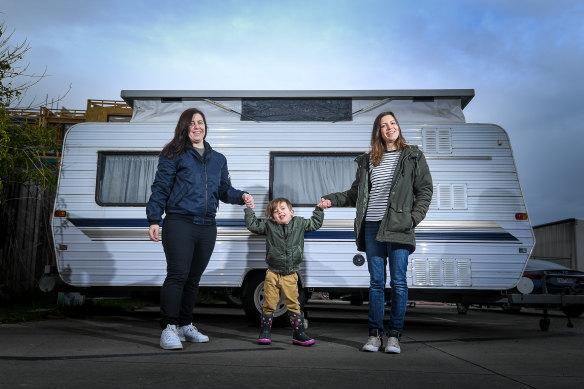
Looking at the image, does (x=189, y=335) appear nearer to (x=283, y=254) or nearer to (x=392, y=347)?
(x=283, y=254)

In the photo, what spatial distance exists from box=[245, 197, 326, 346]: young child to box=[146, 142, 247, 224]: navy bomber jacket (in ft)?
1.61

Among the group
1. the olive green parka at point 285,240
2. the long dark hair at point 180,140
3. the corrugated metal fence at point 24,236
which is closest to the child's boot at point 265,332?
the olive green parka at point 285,240

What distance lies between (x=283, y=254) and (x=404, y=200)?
4.01ft

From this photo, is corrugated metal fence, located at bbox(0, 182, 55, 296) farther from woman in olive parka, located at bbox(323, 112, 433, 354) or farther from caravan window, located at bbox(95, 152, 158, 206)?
woman in olive parka, located at bbox(323, 112, 433, 354)

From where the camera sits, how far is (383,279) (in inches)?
172

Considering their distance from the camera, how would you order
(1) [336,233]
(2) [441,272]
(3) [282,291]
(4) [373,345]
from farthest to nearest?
(1) [336,233] < (2) [441,272] < (3) [282,291] < (4) [373,345]

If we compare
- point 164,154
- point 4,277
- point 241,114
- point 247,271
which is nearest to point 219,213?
point 247,271

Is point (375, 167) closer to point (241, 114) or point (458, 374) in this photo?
point (458, 374)

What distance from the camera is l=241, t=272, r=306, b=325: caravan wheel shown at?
6410mm

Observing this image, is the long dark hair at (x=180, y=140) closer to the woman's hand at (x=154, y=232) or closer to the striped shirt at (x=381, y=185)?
the woman's hand at (x=154, y=232)

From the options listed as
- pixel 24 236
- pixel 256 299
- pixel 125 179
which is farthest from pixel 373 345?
pixel 24 236

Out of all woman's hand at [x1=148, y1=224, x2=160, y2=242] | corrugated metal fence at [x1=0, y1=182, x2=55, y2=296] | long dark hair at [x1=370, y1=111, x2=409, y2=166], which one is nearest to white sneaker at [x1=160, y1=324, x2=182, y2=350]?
woman's hand at [x1=148, y1=224, x2=160, y2=242]

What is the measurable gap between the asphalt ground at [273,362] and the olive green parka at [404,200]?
922 millimetres

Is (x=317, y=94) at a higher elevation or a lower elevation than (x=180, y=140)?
higher
